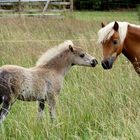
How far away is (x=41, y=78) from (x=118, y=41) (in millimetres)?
1125

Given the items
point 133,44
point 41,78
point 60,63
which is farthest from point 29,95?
point 133,44

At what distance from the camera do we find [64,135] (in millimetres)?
4750

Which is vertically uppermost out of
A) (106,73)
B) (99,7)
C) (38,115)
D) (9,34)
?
(38,115)

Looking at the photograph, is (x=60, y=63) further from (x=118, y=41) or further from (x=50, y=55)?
(x=118, y=41)

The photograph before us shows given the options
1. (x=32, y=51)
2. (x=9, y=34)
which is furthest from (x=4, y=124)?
(x=9, y=34)

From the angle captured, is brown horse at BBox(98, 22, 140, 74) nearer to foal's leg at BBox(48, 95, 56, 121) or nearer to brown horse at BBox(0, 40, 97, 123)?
brown horse at BBox(0, 40, 97, 123)

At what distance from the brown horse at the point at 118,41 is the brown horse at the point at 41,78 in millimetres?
283

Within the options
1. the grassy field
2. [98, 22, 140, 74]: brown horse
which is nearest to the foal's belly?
the grassy field

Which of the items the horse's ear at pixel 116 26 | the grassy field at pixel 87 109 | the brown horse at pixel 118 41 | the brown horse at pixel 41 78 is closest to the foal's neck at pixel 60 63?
the brown horse at pixel 41 78

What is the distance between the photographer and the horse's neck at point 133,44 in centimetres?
625

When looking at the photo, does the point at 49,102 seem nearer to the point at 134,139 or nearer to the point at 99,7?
the point at 134,139

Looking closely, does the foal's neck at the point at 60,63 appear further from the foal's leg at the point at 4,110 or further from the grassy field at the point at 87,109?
the foal's leg at the point at 4,110

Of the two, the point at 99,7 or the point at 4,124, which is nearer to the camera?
the point at 4,124

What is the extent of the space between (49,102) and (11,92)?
0.44 metres
